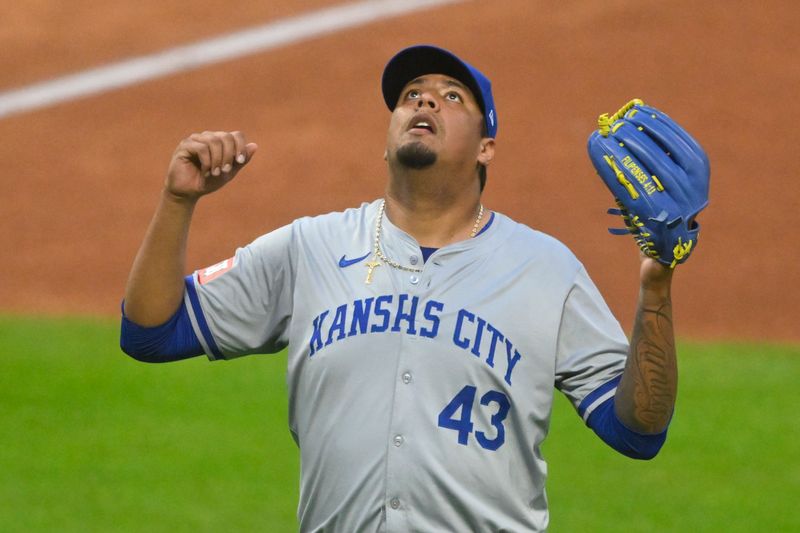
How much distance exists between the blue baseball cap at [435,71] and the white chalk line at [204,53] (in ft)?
26.7

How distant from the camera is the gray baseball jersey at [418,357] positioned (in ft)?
13.0

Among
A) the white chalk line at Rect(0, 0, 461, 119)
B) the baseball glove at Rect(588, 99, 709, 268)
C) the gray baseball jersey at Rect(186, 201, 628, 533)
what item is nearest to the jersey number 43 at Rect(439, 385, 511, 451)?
the gray baseball jersey at Rect(186, 201, 628, 533)

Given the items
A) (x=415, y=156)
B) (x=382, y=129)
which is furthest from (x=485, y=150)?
(x=382, y=129)

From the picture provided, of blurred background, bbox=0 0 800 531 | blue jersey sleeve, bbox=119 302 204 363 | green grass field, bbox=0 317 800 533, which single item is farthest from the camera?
blurred background, bbox=0 0 800 531

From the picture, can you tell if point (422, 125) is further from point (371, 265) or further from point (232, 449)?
point (232, 449)

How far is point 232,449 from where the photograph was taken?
8.60 m

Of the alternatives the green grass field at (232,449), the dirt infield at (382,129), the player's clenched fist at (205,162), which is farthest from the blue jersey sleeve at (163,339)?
the dirt infield at (382,129)

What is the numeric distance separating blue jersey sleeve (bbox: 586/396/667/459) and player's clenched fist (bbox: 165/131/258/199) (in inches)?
44.8

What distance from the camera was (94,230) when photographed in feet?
35.7

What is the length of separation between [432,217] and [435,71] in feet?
1.49

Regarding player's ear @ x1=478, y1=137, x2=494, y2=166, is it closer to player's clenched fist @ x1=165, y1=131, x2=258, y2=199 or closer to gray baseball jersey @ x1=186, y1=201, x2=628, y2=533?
gray baseball jersey @ x1=186, y1=201, x2=628, y2=533

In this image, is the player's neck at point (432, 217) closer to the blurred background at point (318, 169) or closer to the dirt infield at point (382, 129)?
the blurred background at point (318, 169)

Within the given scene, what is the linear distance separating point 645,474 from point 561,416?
0.81 m

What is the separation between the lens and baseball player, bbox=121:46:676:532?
3.94 meters
